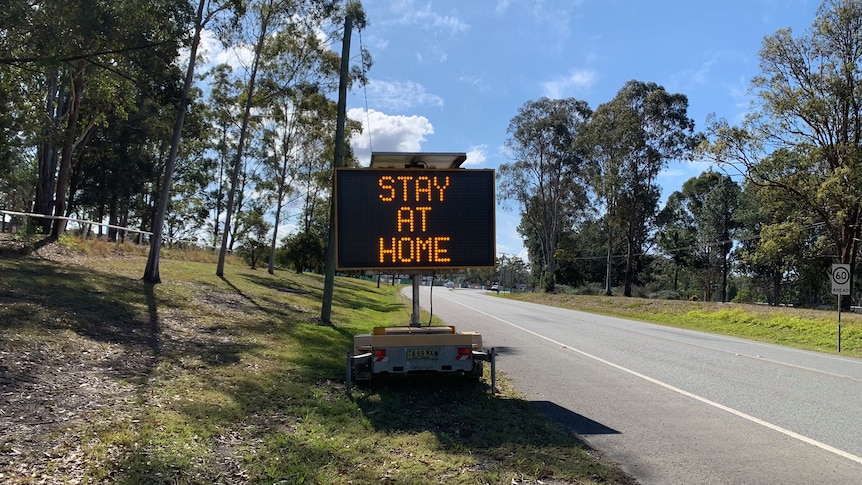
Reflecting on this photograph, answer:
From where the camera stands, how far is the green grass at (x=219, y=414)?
4.58 metres

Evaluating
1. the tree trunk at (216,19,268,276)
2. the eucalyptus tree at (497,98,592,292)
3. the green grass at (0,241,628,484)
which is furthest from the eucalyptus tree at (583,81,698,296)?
the green grass at (0,241,628,484)

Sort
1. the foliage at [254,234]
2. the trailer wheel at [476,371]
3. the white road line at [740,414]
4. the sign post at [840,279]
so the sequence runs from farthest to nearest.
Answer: the foliage at [254,234] < the sign post at [840,279] < the trailer wheel at [476,371] < the white road line at [740,414]

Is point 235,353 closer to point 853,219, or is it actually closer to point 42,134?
point 42,134

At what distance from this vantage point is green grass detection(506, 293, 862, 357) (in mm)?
19703

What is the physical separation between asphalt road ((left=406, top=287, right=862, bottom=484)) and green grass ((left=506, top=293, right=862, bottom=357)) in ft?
22.2

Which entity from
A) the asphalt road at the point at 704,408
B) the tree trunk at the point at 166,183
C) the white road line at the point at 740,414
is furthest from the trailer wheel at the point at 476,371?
the tree trunk at the point at 166,183

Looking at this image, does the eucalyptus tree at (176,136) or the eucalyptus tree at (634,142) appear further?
the eucalyptus tree at (634,142)

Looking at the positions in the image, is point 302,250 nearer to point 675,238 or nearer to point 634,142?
point 634,142

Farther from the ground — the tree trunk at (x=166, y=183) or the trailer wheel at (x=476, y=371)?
the tree trunk at (x=166, y=183)

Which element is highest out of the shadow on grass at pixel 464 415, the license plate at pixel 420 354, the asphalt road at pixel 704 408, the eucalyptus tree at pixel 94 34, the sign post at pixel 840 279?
the eucalyptus tree at pixel 94 34

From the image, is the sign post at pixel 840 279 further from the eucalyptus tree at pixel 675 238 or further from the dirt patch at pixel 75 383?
the eucalyptus tree at pixel 675 238

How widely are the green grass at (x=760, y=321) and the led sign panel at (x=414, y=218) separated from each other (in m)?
14.6

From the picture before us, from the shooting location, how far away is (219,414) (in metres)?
6.12

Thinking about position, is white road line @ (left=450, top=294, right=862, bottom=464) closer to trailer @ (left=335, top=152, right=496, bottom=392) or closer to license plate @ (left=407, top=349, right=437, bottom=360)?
trailer @ (left=335, top=152, right=496, bottom=392)
